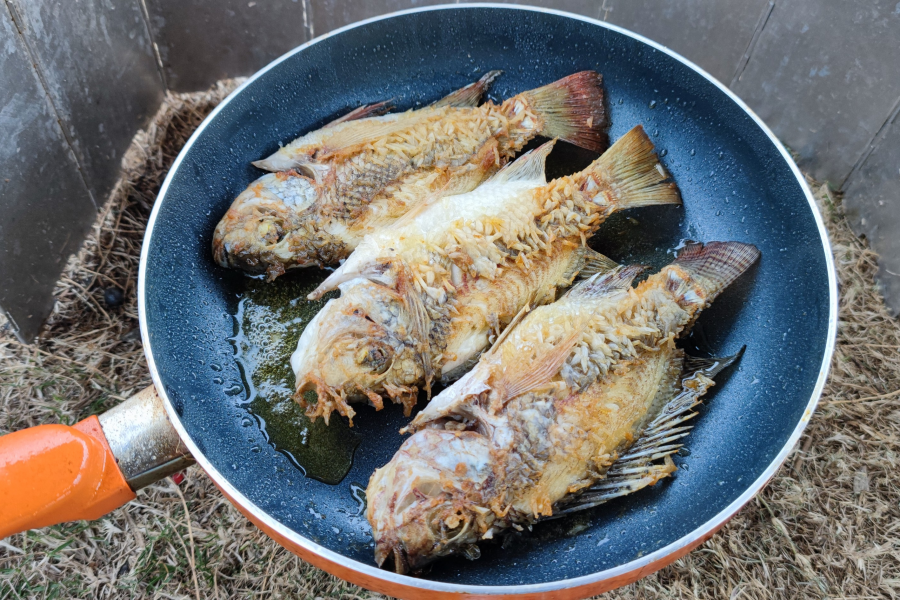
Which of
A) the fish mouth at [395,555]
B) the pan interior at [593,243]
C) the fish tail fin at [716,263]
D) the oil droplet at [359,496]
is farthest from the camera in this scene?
the fish tail fin at [716,263]

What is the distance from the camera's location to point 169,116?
3.99 meters

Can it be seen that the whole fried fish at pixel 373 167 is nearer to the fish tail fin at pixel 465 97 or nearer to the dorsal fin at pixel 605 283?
the fish tail fin at pixel 465 97

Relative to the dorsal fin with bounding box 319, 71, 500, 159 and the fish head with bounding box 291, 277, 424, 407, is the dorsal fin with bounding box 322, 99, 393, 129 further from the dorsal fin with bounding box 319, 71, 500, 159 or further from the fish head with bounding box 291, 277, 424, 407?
the fish head with bounding box 291, 277, 424, 407

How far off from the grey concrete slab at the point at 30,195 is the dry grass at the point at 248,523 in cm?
12

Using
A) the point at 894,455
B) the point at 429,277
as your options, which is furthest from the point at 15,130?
the point at 894,455

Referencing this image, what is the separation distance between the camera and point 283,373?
8.46 feet

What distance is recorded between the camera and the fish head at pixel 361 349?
2344 mm

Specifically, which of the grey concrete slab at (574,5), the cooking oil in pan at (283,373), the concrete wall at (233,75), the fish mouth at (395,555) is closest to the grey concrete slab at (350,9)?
the concrete wall at (233,75)

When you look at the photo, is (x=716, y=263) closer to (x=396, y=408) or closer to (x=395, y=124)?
(x=396, y=408)

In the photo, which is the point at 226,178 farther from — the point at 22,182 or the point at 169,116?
the point at 169,116

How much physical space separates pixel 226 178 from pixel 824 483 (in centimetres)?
313

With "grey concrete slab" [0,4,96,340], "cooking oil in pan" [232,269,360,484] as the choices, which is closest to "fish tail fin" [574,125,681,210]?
"cooking oil in pan" [232,269,360,484]

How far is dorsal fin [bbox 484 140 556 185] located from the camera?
2.82 meters

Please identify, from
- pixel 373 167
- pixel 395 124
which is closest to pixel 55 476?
pixel 373 167
